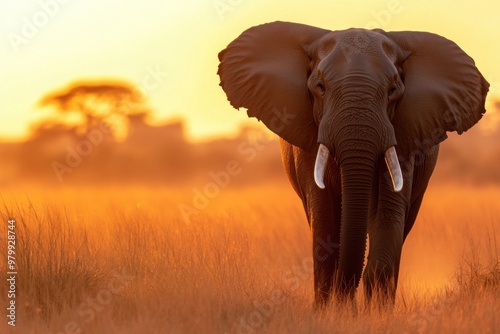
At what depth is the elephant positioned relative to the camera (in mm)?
8594

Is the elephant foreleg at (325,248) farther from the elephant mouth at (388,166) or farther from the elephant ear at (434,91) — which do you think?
the elephant ear at (434,91)

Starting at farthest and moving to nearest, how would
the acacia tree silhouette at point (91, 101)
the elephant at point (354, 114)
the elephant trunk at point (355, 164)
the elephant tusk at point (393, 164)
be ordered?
the acacia tree silhouette at point (91, 101)
the elephant tusk at point (393, 164)
the elephant at point (354, 114)
the elephant trunk at point (355, 164)

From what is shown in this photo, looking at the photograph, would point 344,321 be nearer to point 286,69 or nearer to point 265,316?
point 265,316

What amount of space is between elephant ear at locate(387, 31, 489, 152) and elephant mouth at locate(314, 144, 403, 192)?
49cm

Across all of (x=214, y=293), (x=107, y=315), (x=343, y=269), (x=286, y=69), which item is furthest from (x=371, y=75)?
(x=107, y=315)

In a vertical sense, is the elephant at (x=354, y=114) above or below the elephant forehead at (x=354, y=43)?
below

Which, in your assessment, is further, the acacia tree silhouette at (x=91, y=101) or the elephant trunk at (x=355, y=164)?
the acacia tree silhouette at (x=91, y=101)
